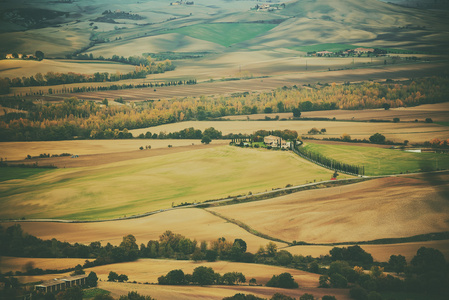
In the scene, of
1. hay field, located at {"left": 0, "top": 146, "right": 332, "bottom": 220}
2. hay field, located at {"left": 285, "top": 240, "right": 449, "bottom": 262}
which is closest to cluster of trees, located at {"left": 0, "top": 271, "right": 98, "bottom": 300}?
hay field, located at {"left": 285, "top": 240, "right": 449, "bottom": 262}

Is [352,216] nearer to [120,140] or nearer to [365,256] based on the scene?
[365,256]

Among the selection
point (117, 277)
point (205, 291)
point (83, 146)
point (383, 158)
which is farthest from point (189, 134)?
point (205, 291)

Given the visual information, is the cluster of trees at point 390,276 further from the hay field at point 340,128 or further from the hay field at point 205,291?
the hay field at point 340,128

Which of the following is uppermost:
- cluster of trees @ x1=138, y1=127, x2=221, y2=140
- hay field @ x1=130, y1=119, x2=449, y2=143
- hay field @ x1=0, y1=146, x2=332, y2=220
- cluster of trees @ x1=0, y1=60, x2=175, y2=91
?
cluster of trees @ x1=0, y1=60, x2=175, y2=91

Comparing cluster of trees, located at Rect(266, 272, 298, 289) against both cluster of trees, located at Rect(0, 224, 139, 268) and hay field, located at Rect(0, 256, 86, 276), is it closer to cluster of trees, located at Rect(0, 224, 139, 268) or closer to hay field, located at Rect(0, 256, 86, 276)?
cluster of trees, located at Rect(0, 224, 139, 268)

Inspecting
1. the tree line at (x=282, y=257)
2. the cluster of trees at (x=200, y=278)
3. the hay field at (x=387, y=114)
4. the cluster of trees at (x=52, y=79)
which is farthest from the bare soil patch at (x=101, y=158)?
the cluster of trees at (x=52, y=79)

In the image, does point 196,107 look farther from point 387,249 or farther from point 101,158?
point 387,249
